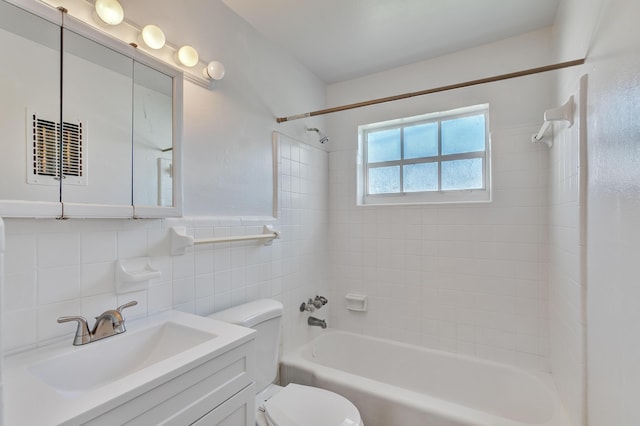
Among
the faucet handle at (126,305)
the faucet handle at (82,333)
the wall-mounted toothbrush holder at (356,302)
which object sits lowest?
the wall-mounted toothbrush holder at (356,302)

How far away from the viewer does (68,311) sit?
1.01 m

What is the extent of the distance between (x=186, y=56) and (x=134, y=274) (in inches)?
38.9

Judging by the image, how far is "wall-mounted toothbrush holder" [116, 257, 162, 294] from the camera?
44.7 inches

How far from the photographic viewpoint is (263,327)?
1.56m

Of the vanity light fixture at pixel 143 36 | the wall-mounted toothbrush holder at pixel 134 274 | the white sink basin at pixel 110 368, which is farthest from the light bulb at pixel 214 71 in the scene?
the white sink basin at pixel 110 368

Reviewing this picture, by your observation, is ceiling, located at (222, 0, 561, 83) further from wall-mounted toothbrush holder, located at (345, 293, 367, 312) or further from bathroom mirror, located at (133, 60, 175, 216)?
wall-mounted toothbrush holder, located at (345, 293, 367, 312)

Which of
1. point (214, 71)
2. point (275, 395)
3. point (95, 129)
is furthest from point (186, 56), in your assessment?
point (275, 395)

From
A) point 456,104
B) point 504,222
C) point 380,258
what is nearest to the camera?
point 504,222

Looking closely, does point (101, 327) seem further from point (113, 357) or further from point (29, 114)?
point (29, 114)

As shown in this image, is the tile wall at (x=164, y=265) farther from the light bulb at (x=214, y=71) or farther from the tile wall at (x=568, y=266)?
the tile wall at (x=568, y=266)

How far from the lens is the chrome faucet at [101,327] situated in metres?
0.97

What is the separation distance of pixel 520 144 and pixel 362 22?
128 cm

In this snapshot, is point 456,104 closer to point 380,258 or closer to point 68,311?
point 380,258

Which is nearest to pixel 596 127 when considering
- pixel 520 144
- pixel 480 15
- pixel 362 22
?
pixel 520 144
